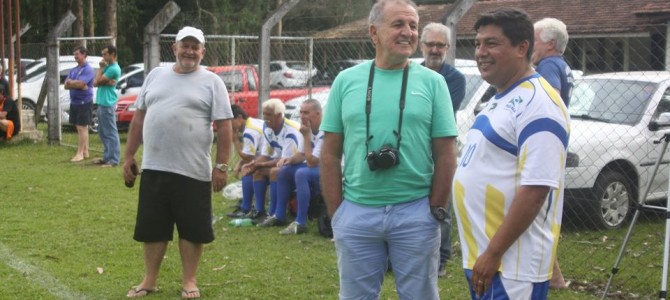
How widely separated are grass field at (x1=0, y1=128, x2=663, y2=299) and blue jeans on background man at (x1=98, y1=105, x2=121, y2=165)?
11.6ft

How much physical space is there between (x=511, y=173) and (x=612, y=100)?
6767mm

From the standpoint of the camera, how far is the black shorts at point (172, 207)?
22.2 feet

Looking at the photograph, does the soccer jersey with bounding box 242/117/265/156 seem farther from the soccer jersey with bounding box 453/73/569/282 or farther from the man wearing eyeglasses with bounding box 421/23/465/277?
the soccer jersey with bounding box 453/73/569/282

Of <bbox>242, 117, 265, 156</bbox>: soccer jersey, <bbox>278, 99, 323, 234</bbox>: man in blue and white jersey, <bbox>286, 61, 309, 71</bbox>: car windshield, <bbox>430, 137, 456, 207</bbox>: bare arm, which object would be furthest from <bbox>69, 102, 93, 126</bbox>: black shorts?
<bbox>430, 137, 456, 207</bbox>: bare arm

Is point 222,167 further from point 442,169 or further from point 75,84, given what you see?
point 75,84

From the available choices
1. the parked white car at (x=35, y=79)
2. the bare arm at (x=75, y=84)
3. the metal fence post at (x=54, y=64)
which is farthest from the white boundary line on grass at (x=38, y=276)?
the parked white car at (x=35, y=79)

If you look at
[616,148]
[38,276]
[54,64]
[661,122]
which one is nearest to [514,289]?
[38,276]

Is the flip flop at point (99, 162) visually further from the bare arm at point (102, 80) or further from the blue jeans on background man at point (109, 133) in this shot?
the bare arm at point (102, 80)

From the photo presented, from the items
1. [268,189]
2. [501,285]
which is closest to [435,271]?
[501,285]

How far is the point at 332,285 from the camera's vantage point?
24.2 feet

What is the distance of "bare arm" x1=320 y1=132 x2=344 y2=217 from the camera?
4758mm

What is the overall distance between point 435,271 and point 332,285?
2807mm

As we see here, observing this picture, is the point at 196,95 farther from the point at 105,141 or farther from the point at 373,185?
the point at 105,141

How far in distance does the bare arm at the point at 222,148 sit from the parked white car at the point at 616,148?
3.67 m
